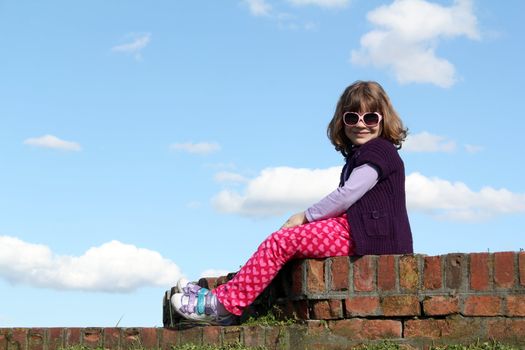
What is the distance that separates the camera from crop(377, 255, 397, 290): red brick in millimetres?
5832

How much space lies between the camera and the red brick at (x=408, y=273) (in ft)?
19.0

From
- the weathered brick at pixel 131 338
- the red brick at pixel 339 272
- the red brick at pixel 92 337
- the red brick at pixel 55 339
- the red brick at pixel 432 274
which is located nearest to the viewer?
the red brick at pixel 432 274

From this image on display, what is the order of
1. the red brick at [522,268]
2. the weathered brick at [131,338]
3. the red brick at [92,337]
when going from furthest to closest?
1. the red brick at [92,337]
2. the weathered brick at [131,338]
3. the red brick at [522,268]

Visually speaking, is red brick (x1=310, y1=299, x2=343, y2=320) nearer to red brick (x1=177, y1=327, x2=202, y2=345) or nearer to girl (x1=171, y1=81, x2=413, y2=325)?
girl (x1=171, y1=81, x2=413, y2=325)

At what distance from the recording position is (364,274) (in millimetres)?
5871

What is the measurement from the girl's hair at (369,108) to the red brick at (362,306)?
3.68 ft

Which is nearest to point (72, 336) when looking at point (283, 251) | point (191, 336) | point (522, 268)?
point (191, 336)

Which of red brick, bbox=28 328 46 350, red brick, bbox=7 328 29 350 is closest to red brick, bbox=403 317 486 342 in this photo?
red brick, bbox=28 328 46 350

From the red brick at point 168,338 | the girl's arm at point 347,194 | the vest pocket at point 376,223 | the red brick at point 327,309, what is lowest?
the red brick at point 168,338

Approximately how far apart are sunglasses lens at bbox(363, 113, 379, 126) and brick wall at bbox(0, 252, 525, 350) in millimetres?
910

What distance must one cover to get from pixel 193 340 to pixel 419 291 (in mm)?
1496

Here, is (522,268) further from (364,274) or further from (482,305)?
(364,274)

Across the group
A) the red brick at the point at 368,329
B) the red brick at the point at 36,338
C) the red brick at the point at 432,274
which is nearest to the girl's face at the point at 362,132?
the red brick at the point at 432,274

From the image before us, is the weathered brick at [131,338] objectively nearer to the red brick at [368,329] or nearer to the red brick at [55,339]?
the red brick at [55,339]
